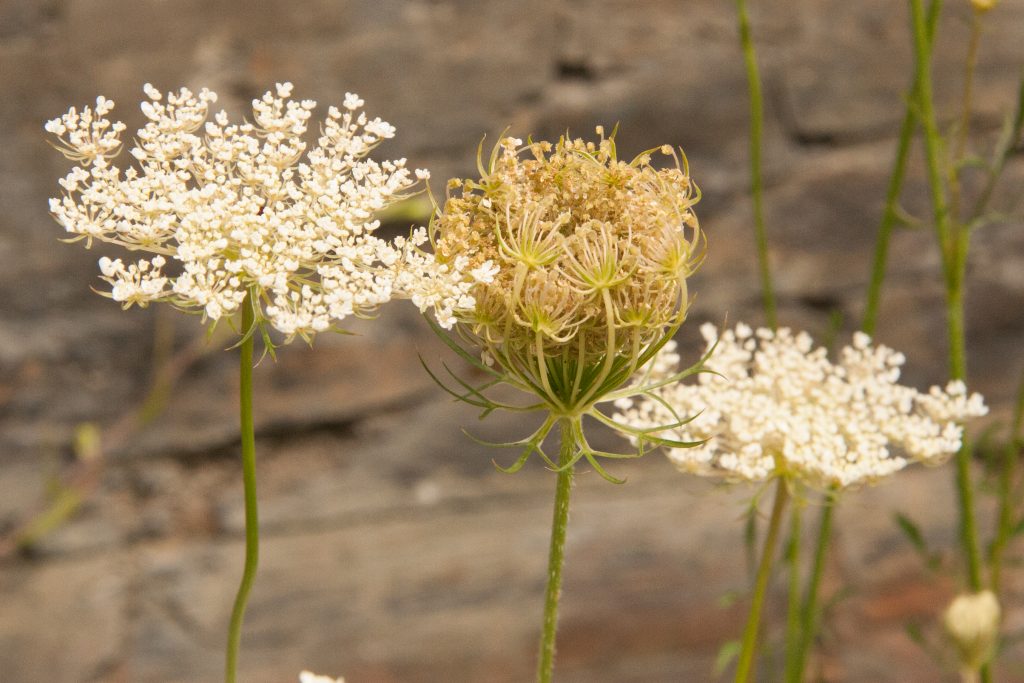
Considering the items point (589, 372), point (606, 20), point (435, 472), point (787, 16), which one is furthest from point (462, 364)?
point (589, 372)

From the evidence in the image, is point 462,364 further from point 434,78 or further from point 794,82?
point 794,82

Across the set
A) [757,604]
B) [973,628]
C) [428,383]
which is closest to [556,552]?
[757,604]

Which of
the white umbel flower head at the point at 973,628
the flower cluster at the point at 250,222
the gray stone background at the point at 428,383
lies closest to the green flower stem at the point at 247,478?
the flower cluster at the point at 250,222

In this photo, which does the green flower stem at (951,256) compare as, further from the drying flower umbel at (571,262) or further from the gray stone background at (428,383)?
the gray stone background at (428,383)

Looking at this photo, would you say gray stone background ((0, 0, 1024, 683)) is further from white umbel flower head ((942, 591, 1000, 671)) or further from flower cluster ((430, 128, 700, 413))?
flower cluster ((430, 128, 700, 413))

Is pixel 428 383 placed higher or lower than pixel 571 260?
higher

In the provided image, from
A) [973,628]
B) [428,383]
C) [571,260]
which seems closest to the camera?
[571,260]

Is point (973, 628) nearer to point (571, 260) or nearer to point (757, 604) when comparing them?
point (757, 604)
